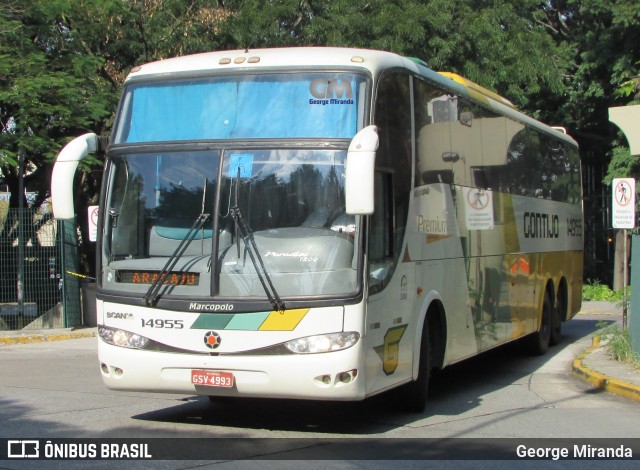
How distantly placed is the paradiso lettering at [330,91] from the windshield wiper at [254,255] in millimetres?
1096

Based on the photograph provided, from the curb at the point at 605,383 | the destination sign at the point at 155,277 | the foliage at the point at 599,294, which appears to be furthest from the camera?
the foliage at the point at 599,294

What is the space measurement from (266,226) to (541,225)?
8387 millimetres

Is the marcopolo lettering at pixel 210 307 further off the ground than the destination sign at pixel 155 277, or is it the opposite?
the destination sign at pixel 155 277

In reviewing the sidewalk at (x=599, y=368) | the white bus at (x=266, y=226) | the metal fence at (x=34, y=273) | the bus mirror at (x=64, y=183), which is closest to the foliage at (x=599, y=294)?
the sidewalk at (x=599, y=368)

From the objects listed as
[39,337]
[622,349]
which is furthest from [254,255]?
[39,337]

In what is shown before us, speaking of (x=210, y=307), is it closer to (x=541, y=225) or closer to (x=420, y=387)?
(x=420, y=387)

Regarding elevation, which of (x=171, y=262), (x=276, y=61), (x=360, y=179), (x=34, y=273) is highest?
(x=276, y=61)

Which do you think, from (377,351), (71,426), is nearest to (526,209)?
(377,351)

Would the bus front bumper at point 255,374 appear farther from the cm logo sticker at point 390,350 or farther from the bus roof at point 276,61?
the bus roof at point 276,61

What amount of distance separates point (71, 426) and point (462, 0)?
2101cm

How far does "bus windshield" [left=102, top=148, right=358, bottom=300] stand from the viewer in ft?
26.4

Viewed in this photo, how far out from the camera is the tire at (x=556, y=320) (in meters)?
17.0

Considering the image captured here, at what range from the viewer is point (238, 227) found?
817cm

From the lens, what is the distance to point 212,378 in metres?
8.12
